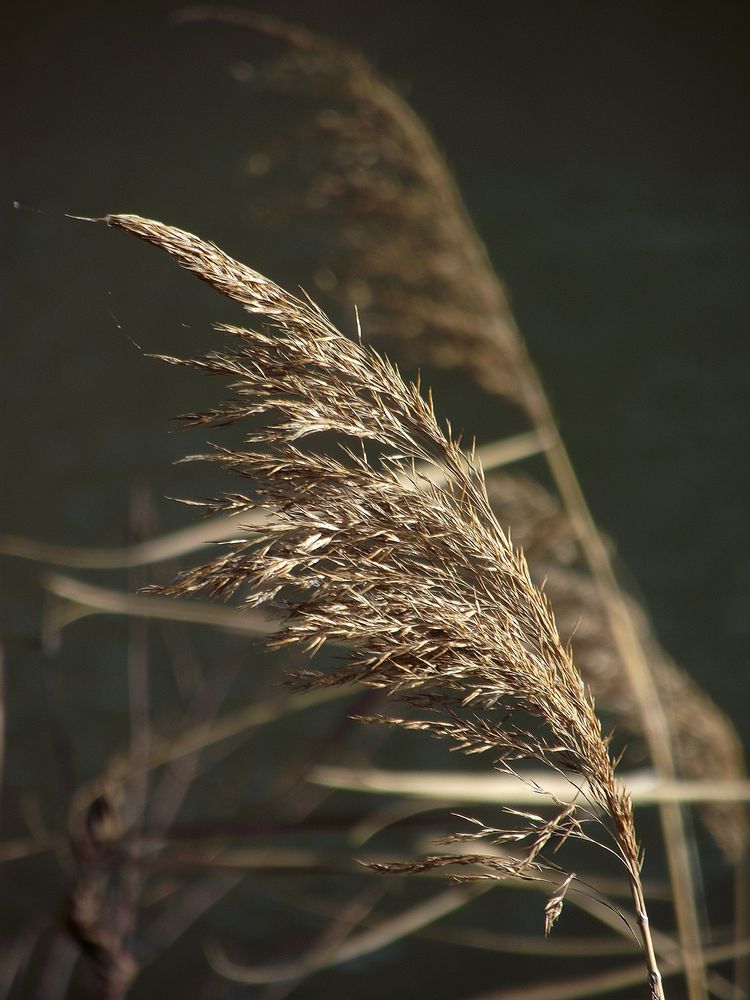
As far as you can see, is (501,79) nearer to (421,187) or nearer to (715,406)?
(715,406)

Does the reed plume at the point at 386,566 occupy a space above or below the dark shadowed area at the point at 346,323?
above

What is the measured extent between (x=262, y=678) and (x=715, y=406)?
1.16 metres

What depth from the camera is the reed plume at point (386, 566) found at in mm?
510

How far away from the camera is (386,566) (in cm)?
52

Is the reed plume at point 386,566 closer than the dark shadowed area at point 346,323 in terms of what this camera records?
Yes

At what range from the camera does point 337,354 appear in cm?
54

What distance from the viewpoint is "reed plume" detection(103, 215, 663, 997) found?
0.51 m

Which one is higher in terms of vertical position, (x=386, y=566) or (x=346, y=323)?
(x=386, y=566)

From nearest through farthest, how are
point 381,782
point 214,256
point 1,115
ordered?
1. point 214,256
2. point 381,782
3. point 1,115

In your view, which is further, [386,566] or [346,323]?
[346,323]

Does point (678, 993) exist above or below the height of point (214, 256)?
below

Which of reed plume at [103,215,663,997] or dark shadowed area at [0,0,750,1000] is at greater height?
reed plume at [103,215,663,997]

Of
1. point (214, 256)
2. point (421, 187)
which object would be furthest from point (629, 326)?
point (214, 256)

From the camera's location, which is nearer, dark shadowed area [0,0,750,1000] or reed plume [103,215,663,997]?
reed plume [103,215,663,997]
